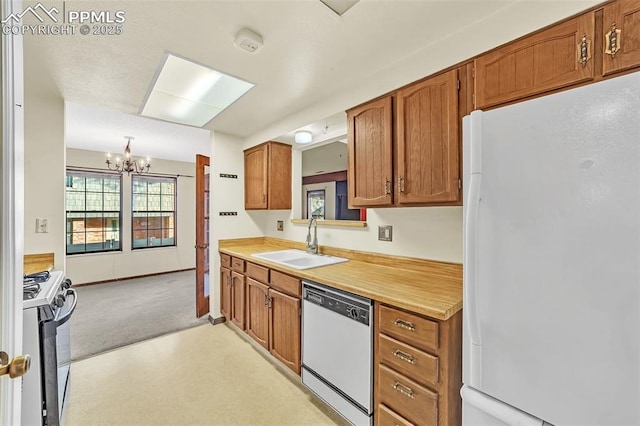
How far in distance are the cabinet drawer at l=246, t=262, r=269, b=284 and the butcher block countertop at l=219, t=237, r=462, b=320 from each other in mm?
51

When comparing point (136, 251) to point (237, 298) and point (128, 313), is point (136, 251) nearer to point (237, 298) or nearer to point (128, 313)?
point (128, 313)

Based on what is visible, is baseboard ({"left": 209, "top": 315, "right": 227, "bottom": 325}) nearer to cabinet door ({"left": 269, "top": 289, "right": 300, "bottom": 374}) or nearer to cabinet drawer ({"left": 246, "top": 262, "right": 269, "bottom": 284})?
cabinet drawer ({"left": 246, "top": 262, "right": 269, "bottom": 284})

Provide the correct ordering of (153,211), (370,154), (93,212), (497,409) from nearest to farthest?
(497,409) → (370,154) → (93,212) → (153,211)

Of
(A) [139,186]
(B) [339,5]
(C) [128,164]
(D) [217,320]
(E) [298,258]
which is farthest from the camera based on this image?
(A) [139,186]

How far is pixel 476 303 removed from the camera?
1.04m

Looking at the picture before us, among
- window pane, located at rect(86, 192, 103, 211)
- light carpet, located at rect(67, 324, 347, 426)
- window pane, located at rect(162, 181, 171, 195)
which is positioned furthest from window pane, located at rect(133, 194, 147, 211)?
light carpet, located at rect(67, 324, 347, 426)

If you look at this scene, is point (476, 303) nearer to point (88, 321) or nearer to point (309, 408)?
point (309, 408)

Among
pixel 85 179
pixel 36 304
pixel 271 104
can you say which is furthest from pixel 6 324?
pixel 85 179

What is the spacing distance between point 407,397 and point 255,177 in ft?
8.89

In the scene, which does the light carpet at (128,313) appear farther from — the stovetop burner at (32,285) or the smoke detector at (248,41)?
the smoke detector at (248,41)

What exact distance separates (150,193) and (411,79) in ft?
18.9

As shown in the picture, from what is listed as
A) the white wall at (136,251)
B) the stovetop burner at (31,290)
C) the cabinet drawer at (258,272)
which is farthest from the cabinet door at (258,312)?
the white wall at (136,251)

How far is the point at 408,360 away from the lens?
1319mm

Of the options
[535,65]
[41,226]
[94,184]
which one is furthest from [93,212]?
[535,65]
